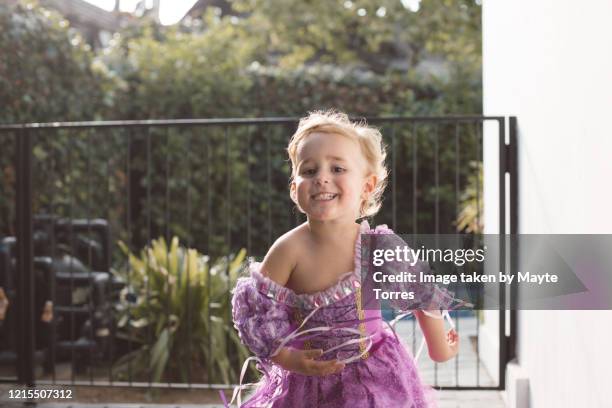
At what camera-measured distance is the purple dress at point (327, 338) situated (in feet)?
7.41

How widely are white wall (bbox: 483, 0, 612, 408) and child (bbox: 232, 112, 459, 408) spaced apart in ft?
2.12

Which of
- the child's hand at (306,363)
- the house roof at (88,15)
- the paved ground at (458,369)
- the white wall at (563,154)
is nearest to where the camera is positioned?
the child's hand at (306,363)

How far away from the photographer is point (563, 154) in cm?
316

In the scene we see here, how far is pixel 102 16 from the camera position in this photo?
1549 centimetres

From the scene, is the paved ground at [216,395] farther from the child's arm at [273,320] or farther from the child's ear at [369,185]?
the child's arm at [273,320]

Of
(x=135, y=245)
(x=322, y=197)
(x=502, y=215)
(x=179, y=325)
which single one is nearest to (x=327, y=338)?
(x=322, y=197)

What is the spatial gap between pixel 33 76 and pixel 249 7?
36.5ft

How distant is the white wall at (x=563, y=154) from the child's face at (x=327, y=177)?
75 centimetres

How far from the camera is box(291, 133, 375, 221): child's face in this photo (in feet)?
7.47

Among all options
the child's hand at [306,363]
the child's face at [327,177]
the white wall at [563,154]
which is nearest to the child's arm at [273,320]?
the child's hand at [306,363]

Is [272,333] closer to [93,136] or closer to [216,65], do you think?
[93,136]

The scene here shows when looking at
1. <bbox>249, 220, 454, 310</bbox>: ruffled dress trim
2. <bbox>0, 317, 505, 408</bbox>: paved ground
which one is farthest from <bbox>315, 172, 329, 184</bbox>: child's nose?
<bbox>0, 317, 505, 408</bbox>: paved ground

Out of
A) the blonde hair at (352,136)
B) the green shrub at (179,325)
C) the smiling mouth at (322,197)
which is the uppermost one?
the blonde hair at (352,136)

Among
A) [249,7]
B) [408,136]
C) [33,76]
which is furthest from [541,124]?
[249,7]
